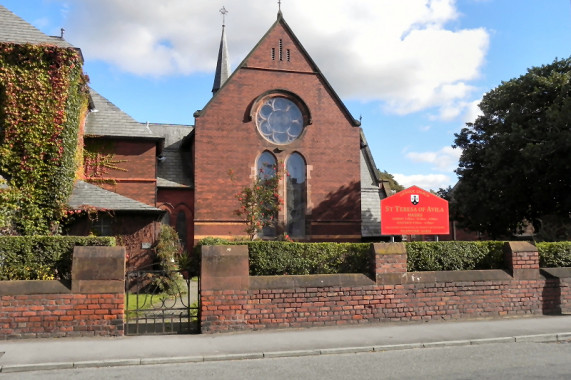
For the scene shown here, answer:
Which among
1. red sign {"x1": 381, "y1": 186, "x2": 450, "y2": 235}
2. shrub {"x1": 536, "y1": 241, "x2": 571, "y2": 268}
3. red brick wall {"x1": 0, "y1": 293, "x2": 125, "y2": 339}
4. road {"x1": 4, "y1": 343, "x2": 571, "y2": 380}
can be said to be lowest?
road {"x1": 4, "y1": 343, "x2": 571, "y2": 380}

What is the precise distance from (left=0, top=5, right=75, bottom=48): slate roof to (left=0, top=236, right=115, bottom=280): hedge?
387 inches

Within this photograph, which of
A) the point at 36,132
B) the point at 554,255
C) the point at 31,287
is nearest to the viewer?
the point at 31,287

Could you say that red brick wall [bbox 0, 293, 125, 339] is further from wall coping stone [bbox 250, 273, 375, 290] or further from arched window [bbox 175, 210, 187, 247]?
arched window [bbox 175, 210, 187, 247]

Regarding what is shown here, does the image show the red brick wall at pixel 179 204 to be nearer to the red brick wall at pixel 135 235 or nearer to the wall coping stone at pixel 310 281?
the red brick wall at pixel 135 235

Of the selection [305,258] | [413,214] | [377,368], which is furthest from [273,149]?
[377,368]

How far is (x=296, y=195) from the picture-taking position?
26562 mm

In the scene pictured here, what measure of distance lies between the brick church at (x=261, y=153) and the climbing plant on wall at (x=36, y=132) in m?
5.47

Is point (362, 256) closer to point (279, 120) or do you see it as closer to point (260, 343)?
point (260, 343)

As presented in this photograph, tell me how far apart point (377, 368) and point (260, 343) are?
250 cm

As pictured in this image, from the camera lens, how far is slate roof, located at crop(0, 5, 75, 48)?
17375mm

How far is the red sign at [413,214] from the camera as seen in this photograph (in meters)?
13.7

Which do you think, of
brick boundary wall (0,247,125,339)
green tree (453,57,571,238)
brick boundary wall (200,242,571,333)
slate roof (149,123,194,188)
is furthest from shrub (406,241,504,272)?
slate roof (149,123,194,188)

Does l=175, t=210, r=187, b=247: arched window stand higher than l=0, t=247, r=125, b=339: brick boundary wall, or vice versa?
l=175, t=210, r=187, b=247: arched window

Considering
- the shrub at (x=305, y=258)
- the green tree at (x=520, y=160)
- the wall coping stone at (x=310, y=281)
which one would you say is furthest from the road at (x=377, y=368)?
the green tree at (x=520, y=160)
